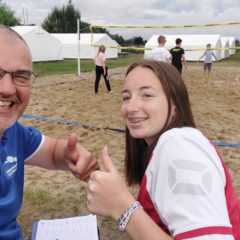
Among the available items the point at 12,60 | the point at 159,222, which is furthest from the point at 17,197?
the point at 159,222

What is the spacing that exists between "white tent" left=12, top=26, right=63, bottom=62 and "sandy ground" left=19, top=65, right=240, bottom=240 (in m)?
13.7

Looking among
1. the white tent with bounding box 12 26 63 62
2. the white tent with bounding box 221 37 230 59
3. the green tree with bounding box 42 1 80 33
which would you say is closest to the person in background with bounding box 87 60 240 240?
the white tent with bounding box 12 26 63 62

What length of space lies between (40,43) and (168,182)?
86.4 feet

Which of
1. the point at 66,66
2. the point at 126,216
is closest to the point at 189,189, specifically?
the point at 126,216

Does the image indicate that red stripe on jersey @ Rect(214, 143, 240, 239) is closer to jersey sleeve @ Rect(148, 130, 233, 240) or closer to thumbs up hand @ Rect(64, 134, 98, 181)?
jersey sleeve @ Rect(148, 130, 233, 240)

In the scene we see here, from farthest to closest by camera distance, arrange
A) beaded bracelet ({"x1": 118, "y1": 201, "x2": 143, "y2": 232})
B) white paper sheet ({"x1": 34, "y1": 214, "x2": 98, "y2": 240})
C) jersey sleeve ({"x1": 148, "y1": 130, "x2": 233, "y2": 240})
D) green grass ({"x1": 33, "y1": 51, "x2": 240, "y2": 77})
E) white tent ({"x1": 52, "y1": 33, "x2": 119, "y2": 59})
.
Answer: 1. white tent ({"x1": 52, "y1": 33, "x2": 119, "y2": 59})
2. green grass ({"x1": 33, "y1": 51, "x2": 240, "y2": 77})
3. white paper sheet ({"x1": 34, "y1": 214, "x2": 98, "y2": 240})
4. beaded bracelet ({"x1": 118, "y1": 201, "x2": 143, "y2": 232})
5. jersey sleeve ({"x1": 148, "y1": 130, "x2": 233, "y2": 240})

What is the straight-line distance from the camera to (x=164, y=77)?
1.45 meters

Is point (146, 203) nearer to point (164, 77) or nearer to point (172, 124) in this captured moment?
point (172, 124)

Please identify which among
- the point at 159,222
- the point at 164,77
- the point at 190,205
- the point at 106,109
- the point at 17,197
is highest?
the point at 164,77

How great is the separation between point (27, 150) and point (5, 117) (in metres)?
0.41

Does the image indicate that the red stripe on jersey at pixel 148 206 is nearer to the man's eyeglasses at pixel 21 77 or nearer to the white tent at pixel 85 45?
the man's eyeglasses at pixel 21 77

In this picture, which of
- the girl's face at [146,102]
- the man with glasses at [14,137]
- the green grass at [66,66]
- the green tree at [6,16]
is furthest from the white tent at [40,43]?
the girl's face at [146,102]

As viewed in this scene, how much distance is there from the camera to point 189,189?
0.99m

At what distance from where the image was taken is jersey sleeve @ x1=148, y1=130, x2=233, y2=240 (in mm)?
957
